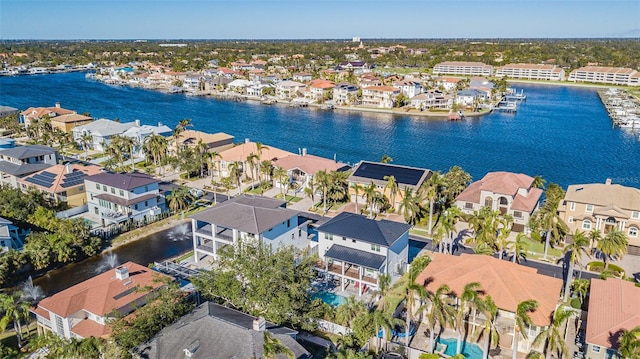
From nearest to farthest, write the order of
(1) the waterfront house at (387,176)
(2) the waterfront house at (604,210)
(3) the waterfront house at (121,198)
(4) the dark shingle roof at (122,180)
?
1. (2) the waterfront house at (604,210)
2. (3) the waterfront house at (121,198)
3. (4) the dark shingle roof at (122,180)
4. (1) the waterfront house at (387,176)

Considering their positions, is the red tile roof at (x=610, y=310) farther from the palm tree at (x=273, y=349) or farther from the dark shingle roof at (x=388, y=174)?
the dark shingle roof at (x=388, y=174)

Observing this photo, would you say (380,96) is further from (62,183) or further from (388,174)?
(62,183)

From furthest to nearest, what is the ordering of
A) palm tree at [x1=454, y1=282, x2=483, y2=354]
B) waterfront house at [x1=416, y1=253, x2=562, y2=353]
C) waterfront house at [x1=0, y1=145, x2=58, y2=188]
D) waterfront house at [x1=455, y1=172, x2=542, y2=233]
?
1. waterfront house at [x1=0, y1=145, x2=58, y2=188]
2. waterfront house at [x1=455, y1=172, x2=542, y2=233]
3. waterfront house at [x1=416, y1=253, x2=562, y2=353]
4. palm tree at [x1=454, y1=282, x2=483, y2=354]

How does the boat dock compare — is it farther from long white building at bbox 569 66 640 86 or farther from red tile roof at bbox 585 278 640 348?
red tile roof at bbox 585 278 640 348

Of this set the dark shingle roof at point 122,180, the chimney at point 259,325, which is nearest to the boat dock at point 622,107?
the dark shingle roof at point 122,180

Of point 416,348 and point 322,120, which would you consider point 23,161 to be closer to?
point 416,348

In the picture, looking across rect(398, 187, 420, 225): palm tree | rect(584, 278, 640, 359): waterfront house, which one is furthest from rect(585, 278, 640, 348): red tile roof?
rect(398, 187, 420, 225): palm tree
